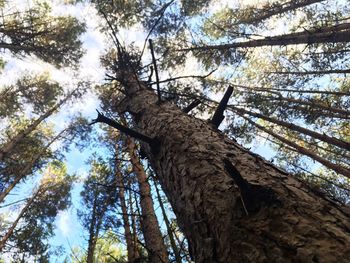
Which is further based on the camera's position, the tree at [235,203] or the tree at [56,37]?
the tree at [56,37]

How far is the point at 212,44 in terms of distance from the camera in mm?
13703

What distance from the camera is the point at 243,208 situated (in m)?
1.46

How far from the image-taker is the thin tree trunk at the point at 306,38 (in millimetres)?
8125

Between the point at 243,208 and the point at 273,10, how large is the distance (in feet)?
46.1

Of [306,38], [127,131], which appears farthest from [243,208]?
[306,38]

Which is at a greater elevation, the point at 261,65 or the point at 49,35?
the point at 49,35

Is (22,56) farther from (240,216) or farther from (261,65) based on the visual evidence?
(240,216)

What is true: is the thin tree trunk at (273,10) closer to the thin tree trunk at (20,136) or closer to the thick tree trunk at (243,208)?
the thin tree trunk at (20,136)

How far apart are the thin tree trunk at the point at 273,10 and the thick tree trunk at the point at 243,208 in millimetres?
11853

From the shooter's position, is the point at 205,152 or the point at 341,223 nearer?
the point at 341,223

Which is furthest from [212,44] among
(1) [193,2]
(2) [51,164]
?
(2) [51,164]

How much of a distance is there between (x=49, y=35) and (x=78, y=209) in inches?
316

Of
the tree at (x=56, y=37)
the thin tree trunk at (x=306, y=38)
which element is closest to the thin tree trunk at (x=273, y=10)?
the thin tree trunk at (x=306, y=38)

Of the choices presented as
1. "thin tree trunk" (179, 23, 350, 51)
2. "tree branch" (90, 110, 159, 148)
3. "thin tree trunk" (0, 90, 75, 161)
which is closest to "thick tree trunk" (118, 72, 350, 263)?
"tree branch" (90, 110, 159, 148)
